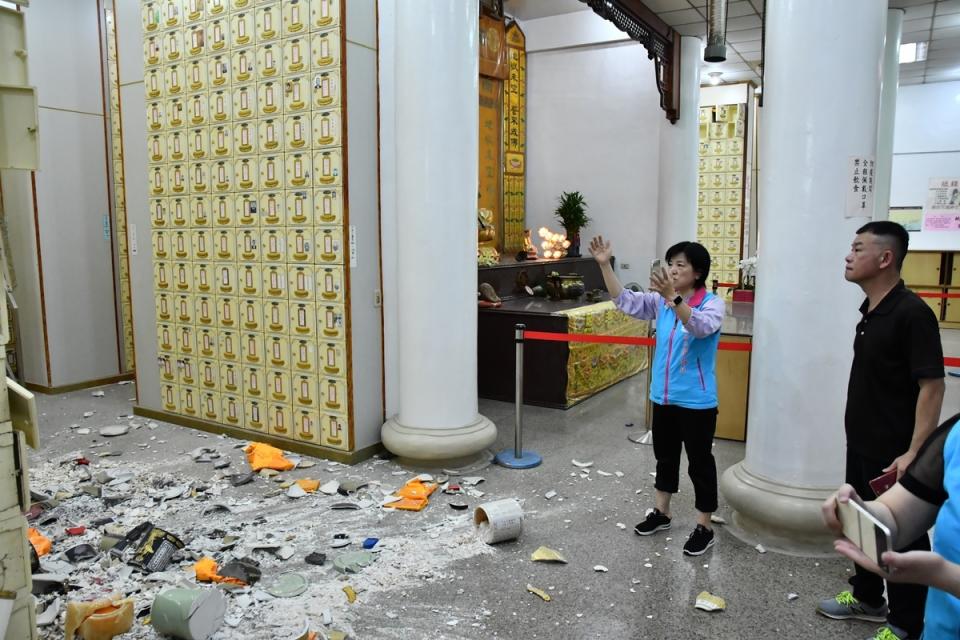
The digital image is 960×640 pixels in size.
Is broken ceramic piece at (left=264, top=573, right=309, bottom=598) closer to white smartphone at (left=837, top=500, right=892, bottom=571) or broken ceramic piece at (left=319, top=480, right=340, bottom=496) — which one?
broken ceramic piece at (left=319, top=480, right=340, bottom=496)

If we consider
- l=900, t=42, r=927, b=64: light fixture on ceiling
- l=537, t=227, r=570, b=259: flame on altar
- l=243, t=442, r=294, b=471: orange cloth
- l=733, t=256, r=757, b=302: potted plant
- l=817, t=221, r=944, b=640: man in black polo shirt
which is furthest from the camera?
l=900, t=42, r=927, b=64: light fixture on ceiling

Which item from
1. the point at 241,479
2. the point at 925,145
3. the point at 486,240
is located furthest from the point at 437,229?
the point at 925,145

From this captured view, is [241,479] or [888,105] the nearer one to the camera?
[241,479]

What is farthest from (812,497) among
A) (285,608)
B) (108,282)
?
(108,282)

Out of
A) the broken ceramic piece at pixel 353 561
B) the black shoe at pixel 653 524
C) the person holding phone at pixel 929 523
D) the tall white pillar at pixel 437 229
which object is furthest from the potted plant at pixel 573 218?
the person holding phone at pixel 929 523

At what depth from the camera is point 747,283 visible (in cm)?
809

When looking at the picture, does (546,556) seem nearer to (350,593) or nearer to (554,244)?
(350,593)

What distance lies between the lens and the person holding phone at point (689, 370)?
3523mm

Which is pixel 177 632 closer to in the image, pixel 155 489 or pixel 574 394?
pixel 155 489

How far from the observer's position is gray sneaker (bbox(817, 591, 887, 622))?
10.00 ft

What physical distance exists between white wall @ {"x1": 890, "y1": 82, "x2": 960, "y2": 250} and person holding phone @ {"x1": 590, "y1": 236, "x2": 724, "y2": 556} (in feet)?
37.2

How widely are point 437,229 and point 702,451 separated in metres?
2.20

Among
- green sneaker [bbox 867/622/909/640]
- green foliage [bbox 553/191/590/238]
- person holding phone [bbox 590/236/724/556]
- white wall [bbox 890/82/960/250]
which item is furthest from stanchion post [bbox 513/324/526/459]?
white wall [bbox 890/82/960/250]

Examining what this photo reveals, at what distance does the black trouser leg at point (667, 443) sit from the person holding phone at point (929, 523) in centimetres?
205
